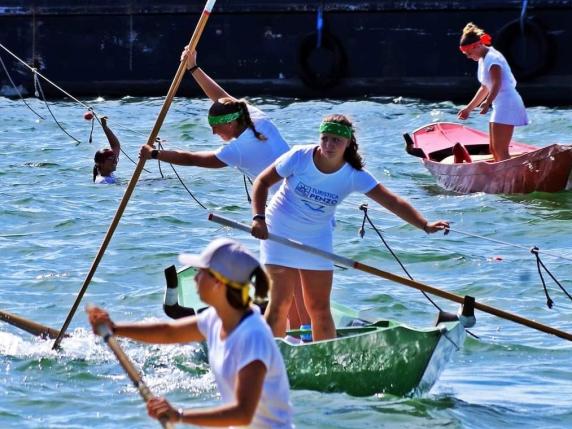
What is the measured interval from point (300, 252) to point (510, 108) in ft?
22.4

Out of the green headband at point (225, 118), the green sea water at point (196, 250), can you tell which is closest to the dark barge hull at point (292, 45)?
the green sea water at point (196, 250)

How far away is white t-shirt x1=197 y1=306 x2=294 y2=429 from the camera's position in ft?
15.9

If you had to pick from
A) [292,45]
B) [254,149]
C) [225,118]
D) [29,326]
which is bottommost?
[29,326]

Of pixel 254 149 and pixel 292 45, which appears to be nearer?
pixel 254 149

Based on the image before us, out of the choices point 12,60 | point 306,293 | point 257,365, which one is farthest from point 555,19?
point 257,365

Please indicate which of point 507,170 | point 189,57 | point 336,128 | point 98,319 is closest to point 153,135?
point 189,57

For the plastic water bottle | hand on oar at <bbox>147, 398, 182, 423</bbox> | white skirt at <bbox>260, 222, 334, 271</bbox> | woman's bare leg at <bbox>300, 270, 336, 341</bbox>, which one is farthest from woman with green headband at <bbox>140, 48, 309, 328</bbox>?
hand on oar at <bbox>147, 398, 182, 423</bbox>

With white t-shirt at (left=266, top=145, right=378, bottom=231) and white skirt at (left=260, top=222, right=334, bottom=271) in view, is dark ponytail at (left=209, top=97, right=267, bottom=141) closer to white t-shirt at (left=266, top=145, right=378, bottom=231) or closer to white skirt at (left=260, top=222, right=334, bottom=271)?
white t-shirt at (left=266, top=145, right=378, bottom=231)

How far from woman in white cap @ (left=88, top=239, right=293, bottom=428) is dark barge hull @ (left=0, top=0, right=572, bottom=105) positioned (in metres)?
21.5

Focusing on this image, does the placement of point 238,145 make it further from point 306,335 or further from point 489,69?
point 489,69

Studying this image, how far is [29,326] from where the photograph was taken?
9125mm

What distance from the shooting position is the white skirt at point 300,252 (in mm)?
7898

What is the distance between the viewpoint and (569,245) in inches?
536

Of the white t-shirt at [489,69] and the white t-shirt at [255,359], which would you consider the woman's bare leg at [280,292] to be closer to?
the white t-shirt at [255,359]
